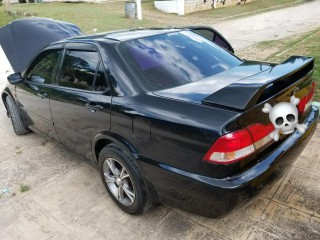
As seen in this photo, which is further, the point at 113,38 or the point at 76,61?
the point at 76,61

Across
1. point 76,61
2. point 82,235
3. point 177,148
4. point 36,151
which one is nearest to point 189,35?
point 76,61

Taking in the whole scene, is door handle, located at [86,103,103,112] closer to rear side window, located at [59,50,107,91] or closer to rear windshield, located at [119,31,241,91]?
rear side window, located at [59,50,107,91]

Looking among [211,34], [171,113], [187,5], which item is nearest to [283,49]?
[211,34]

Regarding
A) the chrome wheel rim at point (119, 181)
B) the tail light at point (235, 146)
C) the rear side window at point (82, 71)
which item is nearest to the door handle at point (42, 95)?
the rear side window at point (82, 71)

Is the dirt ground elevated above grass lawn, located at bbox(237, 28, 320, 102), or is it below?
above

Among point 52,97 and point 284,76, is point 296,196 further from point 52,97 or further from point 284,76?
point 52,97

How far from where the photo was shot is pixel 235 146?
205cm

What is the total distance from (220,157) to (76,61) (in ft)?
6.10

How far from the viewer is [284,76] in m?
2.32

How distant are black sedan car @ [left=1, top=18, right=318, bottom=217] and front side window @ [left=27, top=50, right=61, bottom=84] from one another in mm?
28

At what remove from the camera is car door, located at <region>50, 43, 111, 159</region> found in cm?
280

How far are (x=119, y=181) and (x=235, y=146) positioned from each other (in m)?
1.25

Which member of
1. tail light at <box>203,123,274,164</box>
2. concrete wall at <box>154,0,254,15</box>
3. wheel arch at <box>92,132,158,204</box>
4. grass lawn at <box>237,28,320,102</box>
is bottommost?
concrete wall at <box>154,0,254,15</box>

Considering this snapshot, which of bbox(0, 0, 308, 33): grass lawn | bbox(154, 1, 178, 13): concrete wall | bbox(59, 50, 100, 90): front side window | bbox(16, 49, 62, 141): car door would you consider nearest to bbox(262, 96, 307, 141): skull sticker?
bbox(59, 50, 100, 90): front side window
